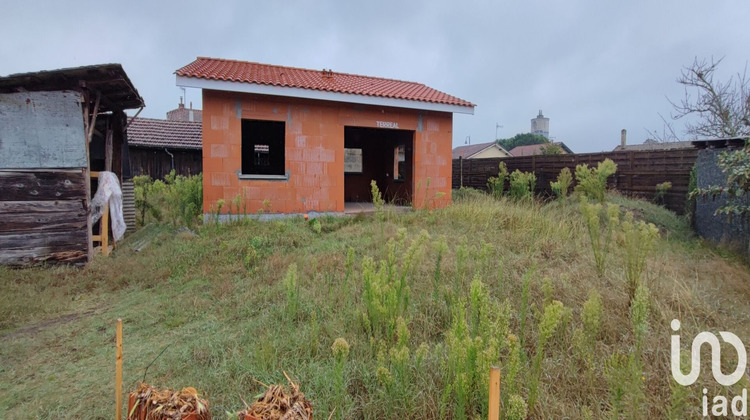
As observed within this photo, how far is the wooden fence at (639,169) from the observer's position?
1052 centimetres

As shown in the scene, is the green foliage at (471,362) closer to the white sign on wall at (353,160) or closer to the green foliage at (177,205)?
the green foliage at (177,205)

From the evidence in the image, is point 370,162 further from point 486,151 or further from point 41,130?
point 486,151

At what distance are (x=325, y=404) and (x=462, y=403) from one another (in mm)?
839

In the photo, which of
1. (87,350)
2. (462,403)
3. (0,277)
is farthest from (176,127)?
(462,403)

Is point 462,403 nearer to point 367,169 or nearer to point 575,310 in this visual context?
point 575,310

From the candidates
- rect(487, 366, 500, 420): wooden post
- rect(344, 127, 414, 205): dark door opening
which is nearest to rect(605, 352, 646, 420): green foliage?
rect(487, 366, 500, 420): wooden post

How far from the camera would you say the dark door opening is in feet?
43.1

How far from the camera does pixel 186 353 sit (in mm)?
3311

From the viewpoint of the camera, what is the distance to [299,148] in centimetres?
912

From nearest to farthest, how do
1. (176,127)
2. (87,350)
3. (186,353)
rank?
(186,353)
(87,350)
(176,127)

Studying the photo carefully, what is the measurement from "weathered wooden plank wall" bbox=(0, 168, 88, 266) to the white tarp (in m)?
0.55

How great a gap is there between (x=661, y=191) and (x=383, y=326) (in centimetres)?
1087

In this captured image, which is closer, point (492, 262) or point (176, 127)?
point (492, 262)

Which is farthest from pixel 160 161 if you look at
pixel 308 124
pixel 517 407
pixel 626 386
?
pixel 626 386
